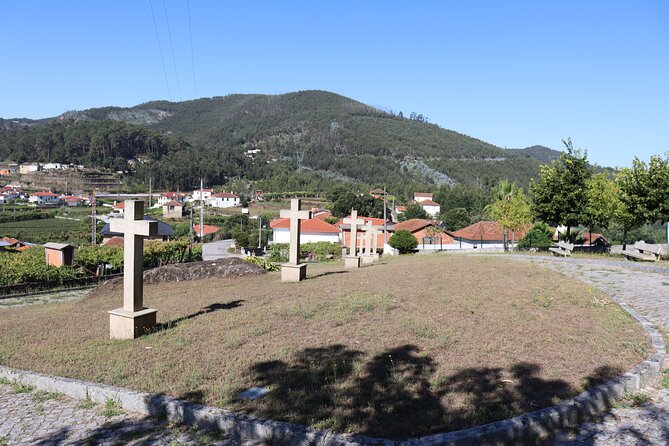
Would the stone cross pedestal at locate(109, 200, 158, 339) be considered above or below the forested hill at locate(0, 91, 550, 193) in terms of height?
below

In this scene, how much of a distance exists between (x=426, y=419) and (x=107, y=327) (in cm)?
626

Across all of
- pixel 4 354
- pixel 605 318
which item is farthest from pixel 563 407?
pixel 4 354

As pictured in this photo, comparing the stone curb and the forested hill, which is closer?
the stone curb

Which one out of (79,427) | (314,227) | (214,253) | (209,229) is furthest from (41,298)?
(209,229)

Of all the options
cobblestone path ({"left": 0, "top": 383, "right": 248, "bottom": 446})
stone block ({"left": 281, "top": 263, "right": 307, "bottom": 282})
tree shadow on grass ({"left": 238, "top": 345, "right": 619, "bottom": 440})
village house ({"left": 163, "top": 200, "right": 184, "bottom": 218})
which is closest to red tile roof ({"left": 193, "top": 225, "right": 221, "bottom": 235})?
village house ({"left": 163, "top": 200, "right": 184, "bottom": 218})

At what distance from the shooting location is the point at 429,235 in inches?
1638

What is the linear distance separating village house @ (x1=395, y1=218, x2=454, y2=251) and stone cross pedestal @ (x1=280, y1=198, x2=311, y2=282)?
28.0 metres

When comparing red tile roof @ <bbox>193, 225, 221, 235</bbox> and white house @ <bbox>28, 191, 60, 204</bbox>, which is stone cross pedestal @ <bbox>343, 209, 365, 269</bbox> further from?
white house @ <bbox>28, 191, 60, 204</bbox>

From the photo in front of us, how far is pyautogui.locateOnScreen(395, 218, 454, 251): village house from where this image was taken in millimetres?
41244

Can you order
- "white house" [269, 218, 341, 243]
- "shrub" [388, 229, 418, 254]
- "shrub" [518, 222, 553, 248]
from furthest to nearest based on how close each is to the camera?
"white house" [269, 218, 341, 243]
"shrub" [518, 222, 553, 248]
"shrub" [388, 229, 418, 254]

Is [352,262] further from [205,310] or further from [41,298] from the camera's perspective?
[41,298]

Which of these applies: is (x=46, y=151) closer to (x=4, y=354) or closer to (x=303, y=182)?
(x=303, y=182)

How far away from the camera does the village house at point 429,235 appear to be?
41244 millimetres

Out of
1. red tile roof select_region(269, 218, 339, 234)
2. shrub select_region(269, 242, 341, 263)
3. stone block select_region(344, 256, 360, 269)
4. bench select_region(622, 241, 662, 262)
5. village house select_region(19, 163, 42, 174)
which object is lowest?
shrub select_region(269, 242, 341, 263)
